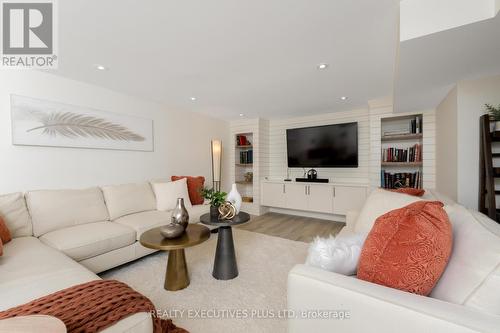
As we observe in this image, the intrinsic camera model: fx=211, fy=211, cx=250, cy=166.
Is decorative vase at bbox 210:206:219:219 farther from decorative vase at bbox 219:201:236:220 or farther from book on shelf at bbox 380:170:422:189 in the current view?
book on shelf at bbox 380:170:422:189

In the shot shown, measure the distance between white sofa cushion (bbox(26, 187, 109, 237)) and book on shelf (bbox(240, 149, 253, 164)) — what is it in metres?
2.92

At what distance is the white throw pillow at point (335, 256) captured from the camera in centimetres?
98

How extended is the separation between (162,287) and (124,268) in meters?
0.63

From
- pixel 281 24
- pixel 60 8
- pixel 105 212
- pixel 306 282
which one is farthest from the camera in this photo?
pixel 105 212

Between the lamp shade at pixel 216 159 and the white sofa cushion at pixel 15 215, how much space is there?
2.66m

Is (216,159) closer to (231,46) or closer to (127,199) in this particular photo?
(127,199)

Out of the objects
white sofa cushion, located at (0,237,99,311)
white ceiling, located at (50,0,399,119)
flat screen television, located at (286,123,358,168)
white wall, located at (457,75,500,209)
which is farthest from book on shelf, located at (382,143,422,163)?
white sofa cushion, located at (0,237,99,311)

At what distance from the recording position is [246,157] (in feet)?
15.9

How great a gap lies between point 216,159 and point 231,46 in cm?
262

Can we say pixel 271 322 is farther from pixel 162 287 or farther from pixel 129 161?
pixel 129 161

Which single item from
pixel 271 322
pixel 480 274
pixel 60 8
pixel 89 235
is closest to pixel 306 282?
pixel 480 274

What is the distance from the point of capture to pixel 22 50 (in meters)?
1.87

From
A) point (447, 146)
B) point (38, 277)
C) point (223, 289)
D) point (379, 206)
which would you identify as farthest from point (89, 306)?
point (447, 146)
